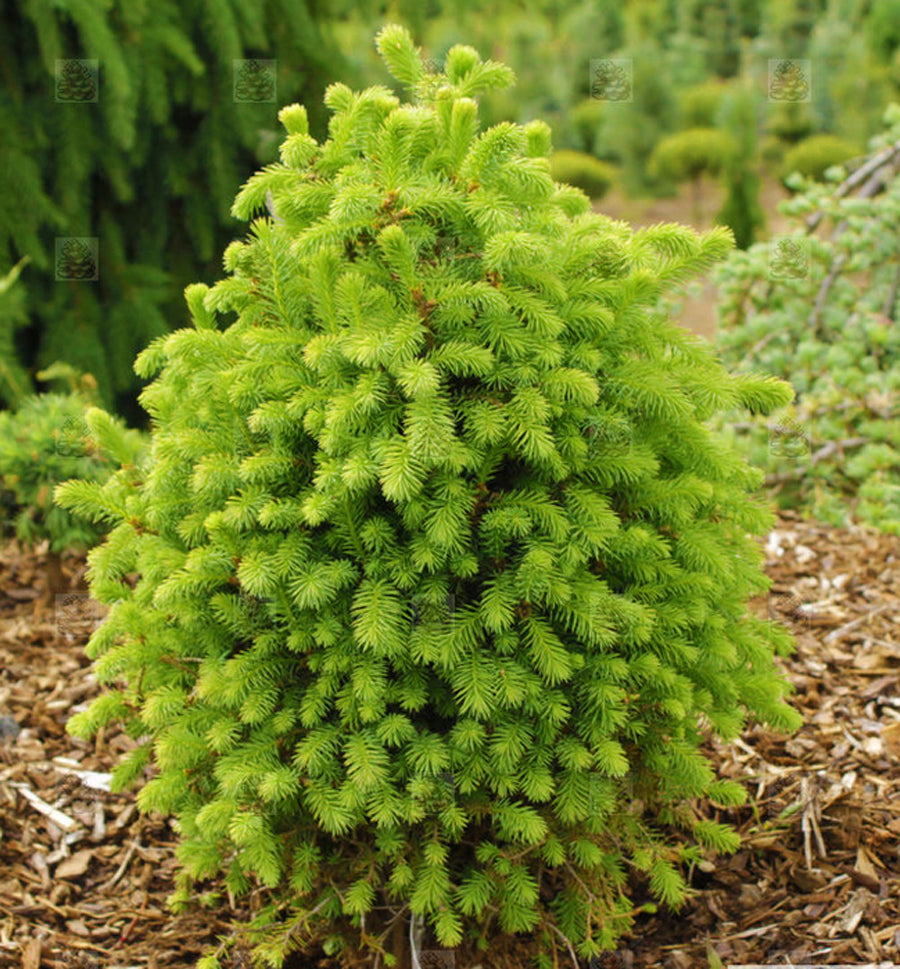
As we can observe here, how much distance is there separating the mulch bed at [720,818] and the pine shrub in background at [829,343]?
1.11 metres

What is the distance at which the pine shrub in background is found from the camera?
4797 mm

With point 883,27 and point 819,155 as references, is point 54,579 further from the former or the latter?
point 883,27

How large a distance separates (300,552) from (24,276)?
3988mm

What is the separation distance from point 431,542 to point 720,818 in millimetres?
1346

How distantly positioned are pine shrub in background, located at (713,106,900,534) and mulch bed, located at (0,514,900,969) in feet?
3.63

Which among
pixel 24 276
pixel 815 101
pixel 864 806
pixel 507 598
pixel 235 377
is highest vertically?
pixel 235 377

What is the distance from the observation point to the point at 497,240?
2002mm

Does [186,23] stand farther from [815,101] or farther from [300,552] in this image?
[815,101]

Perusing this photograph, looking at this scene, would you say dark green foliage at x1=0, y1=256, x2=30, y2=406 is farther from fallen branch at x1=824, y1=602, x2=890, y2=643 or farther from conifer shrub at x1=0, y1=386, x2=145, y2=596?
fallen branch at x1=824, y1=602, x2=890, y2=643

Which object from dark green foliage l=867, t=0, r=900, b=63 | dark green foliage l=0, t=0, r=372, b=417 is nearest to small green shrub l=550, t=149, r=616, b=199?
dark green foliage l=867, t=0, r=900, b=63

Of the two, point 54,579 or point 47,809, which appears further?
point 54,579

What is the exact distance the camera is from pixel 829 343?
19.3 feet

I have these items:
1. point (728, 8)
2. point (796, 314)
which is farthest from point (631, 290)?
point (728, 8)

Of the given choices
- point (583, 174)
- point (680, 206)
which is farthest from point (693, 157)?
point (680, 206)
